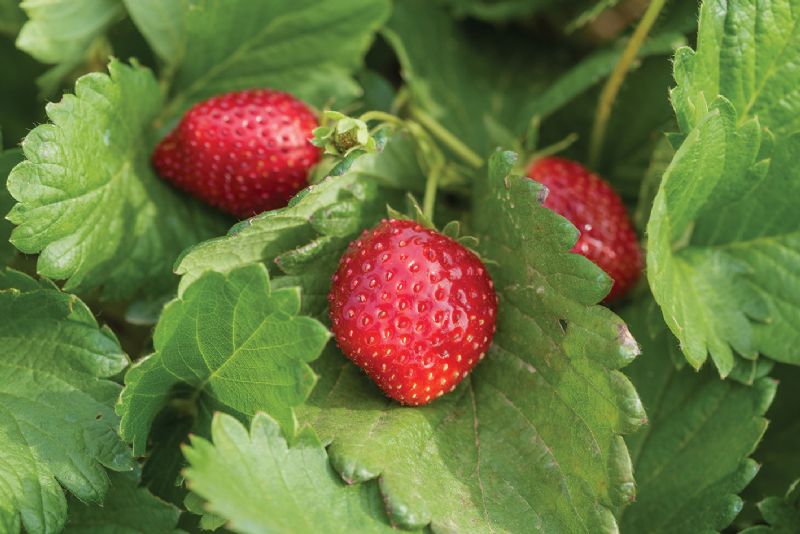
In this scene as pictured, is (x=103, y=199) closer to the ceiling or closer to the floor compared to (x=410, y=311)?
closer to the ceiling

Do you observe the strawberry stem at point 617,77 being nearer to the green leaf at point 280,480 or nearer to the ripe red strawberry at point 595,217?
the ripe red strawberry at point 595,217

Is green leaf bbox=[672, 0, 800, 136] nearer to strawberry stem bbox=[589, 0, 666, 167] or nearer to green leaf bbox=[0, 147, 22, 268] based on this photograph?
strawberry stem bbox=[589, 0, 666, 167]

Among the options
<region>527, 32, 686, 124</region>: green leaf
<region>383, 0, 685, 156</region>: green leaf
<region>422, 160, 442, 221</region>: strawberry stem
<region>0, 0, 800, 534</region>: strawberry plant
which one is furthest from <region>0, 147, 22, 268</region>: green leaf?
<region>527, 32, 686, 124</region>: green leaf

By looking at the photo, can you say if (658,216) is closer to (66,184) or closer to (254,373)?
(254,373)

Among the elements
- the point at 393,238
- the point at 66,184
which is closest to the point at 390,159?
the point at 393,238

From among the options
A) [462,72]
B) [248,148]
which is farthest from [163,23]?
[462,72]

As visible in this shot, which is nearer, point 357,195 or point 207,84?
point 357,195

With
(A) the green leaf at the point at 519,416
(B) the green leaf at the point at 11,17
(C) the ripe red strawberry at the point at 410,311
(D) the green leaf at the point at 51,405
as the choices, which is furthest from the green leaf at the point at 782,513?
(B) the green leaf at the point at 11,17

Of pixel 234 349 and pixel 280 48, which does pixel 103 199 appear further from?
pixel 280 48
